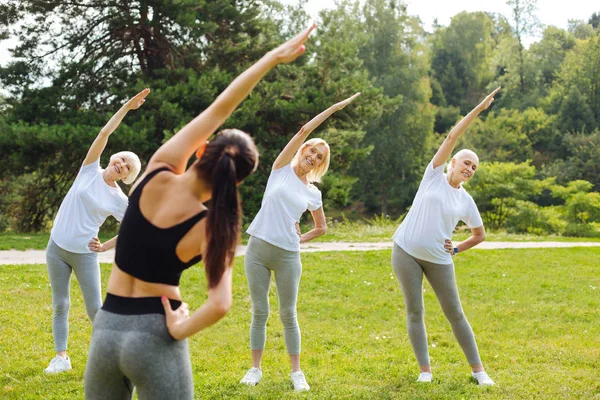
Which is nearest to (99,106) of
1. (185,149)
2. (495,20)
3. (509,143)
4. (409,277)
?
(409,277)

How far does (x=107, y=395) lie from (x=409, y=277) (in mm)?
3535

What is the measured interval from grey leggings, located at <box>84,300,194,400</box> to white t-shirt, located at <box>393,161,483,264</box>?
3401mm

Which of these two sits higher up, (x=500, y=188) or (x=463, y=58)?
(x=463, y=58)

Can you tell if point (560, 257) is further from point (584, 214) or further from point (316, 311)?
point (584, 214)

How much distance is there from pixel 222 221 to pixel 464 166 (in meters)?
3.63

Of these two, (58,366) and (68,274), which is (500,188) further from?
(68,274)

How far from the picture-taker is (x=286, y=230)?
5.51m

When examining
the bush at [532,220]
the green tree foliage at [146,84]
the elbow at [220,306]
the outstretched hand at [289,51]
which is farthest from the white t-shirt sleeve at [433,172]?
the bush at [532,220]

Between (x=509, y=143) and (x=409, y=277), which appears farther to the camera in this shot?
(x=509, y=143)

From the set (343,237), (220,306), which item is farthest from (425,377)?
(343,237)

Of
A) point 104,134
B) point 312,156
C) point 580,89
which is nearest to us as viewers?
point 104,134

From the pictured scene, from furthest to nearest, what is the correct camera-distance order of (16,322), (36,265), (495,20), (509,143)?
1. (495,20)
2. (509,143)
3. (36,265)
4. (16,322)

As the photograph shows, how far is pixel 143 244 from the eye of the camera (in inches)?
96.8

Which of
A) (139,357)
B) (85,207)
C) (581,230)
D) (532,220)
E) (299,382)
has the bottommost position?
(581,230)
